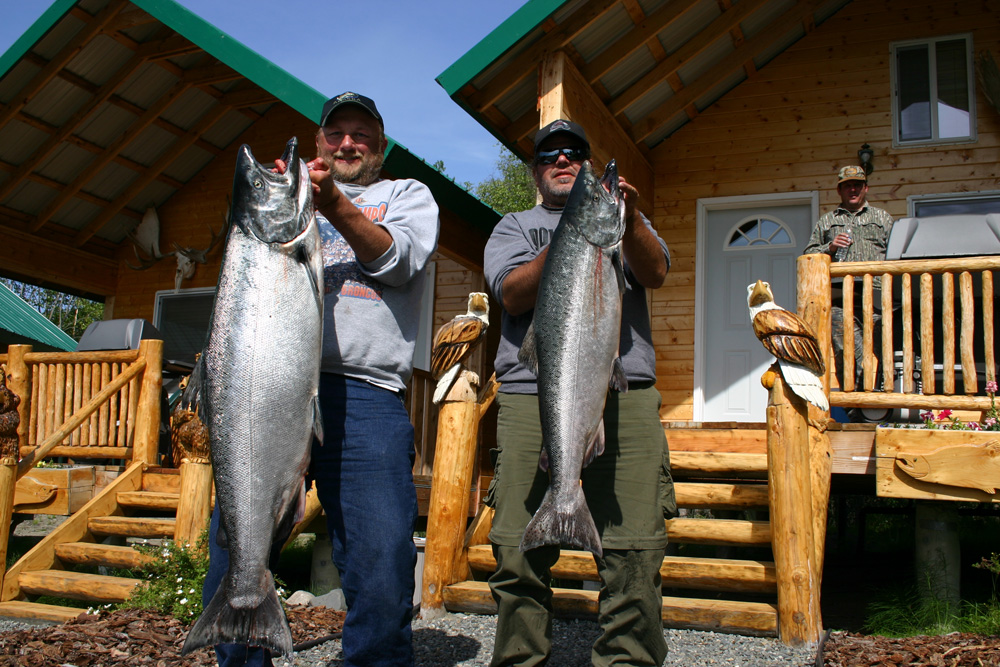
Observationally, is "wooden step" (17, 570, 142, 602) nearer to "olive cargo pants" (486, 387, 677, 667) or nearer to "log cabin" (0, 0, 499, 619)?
"log cabin" (0, 0, 499, 619)

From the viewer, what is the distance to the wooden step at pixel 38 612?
519cm

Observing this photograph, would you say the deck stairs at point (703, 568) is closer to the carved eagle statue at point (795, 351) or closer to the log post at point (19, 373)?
the carved eagle statue at point (795, 351)

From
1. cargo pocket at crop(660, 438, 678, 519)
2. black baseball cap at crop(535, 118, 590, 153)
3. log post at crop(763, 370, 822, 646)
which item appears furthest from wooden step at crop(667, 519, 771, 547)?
black baseball cap at crop(535, 118, 590, 153)

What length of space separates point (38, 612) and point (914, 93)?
9.41 metres

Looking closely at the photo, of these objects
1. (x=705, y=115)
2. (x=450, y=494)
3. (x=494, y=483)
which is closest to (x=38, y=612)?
(x=450, y=494)

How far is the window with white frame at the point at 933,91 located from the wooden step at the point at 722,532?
581 cm

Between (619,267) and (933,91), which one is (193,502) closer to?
(619,267)

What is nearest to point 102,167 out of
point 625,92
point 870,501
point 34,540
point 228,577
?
point 34,540

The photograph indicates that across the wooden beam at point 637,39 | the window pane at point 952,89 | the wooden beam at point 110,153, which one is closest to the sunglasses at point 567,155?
the wooden beam at point 637,39

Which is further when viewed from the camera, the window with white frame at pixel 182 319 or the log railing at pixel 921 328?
the window with white frame at pixel 182 319

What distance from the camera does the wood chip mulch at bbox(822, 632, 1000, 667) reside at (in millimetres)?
3576

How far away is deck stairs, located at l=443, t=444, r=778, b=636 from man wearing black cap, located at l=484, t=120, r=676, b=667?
1.50m

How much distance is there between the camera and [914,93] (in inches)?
345

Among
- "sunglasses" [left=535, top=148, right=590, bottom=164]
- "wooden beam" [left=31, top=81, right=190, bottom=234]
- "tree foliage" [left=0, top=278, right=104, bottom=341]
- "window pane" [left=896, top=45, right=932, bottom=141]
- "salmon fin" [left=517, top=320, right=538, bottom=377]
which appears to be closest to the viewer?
"salmon fin" [left=517, top=320, right=538, bottom=377]
